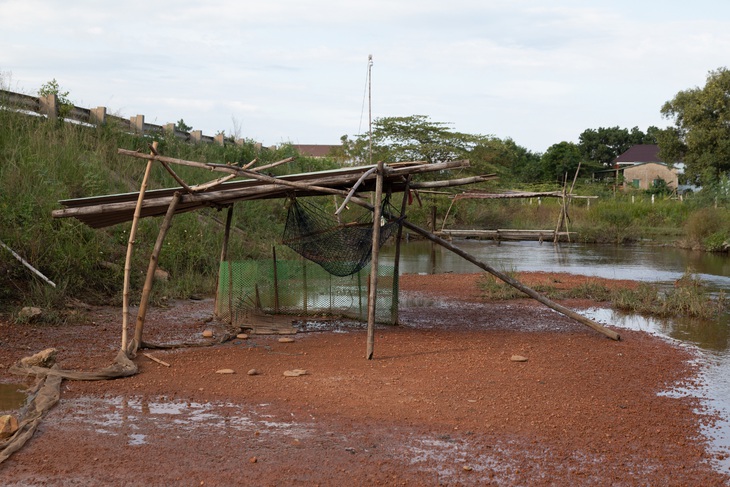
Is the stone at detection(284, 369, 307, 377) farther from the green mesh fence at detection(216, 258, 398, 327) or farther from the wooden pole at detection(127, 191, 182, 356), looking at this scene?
the green mesh fence at detection(216, 258, 398, 327)

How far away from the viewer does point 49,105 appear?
15.6 m

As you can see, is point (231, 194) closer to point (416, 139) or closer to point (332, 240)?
point (332, 240)

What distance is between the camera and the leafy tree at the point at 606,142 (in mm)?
54938

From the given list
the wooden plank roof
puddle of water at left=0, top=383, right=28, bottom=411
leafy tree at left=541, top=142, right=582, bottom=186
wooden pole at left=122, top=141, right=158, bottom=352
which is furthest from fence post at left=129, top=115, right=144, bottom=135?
leafy tree at left=541, top=142, right=582, bottom=186

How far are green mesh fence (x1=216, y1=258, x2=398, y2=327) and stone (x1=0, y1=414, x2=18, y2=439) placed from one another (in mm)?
4192

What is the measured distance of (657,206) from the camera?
105 ft

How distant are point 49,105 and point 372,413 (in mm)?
12545

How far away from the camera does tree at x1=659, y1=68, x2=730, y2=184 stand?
110ft

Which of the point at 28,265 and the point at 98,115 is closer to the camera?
the point at 28,265

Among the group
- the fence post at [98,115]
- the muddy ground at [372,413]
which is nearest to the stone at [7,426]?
the muddy ground at [372,413]

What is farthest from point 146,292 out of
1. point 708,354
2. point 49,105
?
point 49,105

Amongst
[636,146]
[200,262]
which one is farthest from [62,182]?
[636,146]

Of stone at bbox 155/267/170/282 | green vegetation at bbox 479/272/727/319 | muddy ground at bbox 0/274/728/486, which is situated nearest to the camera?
muddy ground at bbox 0/274/728/486

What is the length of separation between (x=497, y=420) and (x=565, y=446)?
629 millimetres
